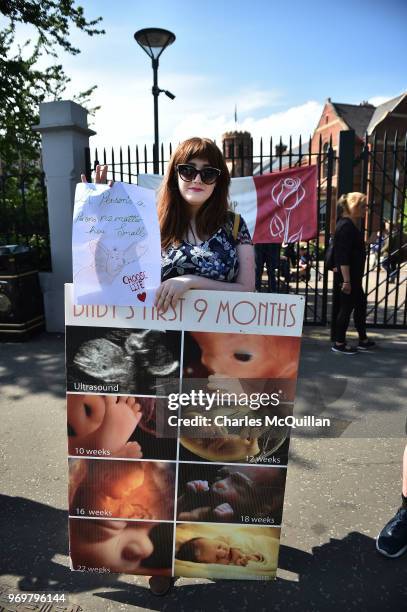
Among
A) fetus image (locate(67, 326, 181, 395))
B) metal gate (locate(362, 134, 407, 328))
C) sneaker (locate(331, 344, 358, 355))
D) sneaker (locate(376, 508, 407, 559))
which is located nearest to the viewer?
fetus image (locate(67, 326, 181, 395))

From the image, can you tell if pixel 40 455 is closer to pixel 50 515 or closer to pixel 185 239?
pixel 50 515

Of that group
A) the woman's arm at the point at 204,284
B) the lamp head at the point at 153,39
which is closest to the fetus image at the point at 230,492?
the woman's arm at the point at 204,284

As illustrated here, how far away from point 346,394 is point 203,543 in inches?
110

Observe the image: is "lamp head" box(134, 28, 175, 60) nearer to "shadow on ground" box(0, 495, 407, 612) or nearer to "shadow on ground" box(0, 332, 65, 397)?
"shadow on ground" box(0, 332, 65, 397)

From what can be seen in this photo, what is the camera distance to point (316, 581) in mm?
2078

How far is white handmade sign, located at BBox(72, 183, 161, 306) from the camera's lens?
5.40 feet

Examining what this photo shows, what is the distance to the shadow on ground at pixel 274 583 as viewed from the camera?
195 cm

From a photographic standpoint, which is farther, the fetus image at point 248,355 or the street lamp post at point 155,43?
the street lamp post at point 155,43

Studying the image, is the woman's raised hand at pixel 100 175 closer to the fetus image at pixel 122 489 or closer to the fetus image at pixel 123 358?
the fetus image at pixel 123 358

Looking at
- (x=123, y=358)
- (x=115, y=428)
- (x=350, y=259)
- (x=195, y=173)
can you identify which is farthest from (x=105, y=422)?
(x=350, y=259)

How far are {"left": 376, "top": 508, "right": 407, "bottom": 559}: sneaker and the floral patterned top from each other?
1.57 m

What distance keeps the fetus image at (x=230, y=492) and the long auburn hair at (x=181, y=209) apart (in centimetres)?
100

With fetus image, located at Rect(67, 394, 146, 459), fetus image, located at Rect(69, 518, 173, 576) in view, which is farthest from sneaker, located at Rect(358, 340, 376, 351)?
fetus image, located at Rect(67, 394, 146, 459)

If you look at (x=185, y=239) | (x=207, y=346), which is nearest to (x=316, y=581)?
(x=207, y=346)
